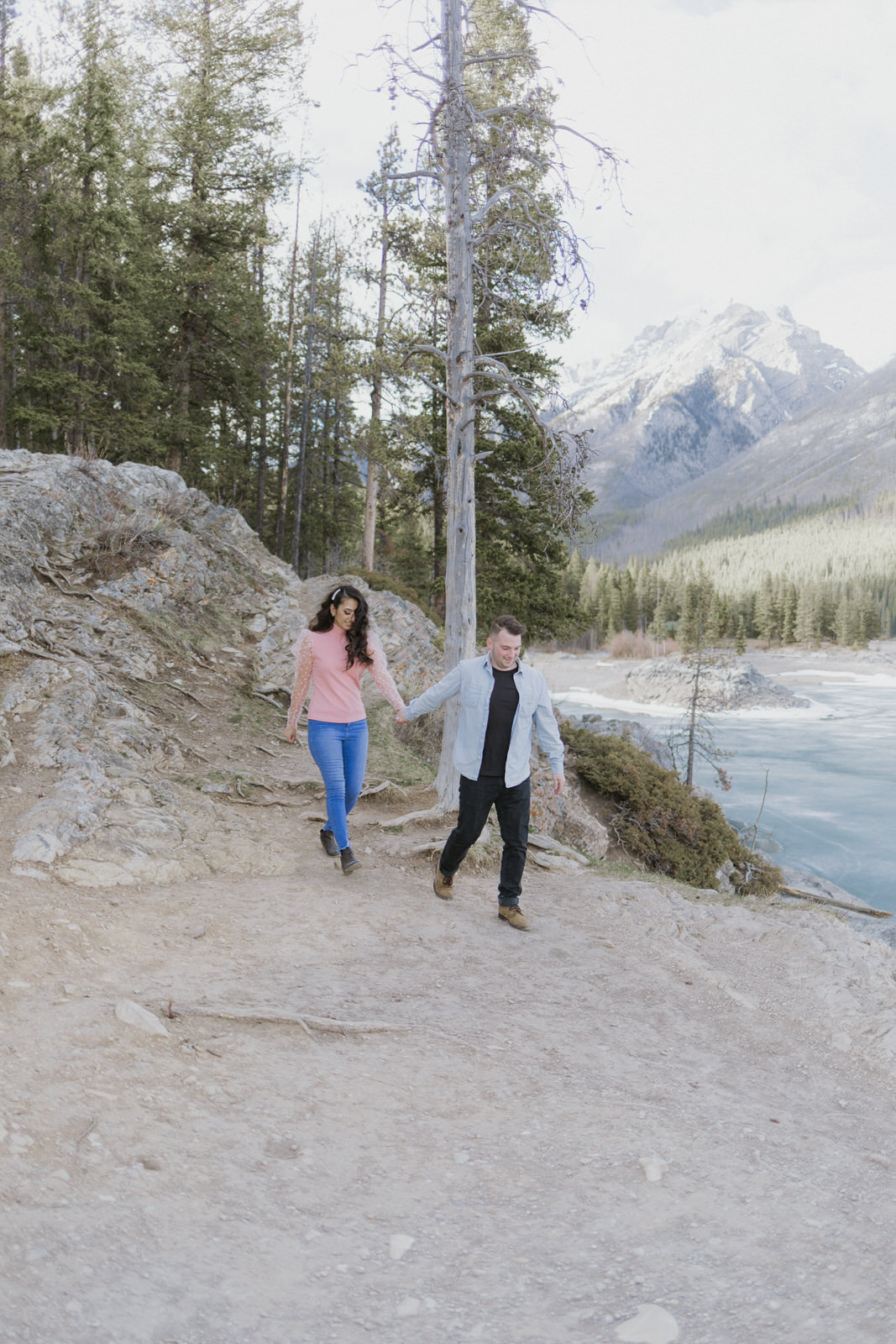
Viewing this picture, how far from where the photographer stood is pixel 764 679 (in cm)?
5022

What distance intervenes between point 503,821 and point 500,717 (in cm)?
80

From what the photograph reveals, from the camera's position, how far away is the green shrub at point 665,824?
520 inches

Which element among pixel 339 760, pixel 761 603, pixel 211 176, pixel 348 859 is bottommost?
pixel 348 859

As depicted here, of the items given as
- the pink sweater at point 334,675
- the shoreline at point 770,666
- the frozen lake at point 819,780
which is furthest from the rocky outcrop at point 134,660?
the shoreline at point 770,666

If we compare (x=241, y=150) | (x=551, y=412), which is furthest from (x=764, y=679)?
(x=551, y=412)

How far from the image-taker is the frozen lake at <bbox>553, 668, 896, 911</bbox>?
21.2 meters

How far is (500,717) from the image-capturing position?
559cm

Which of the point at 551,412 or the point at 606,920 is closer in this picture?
the point at 606,920

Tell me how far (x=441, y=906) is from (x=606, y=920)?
1411mm

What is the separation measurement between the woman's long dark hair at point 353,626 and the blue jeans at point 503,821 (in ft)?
4.01

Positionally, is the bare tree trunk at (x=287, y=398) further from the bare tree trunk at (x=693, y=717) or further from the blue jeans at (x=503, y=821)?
the blue jeans at (x=503, y=821)

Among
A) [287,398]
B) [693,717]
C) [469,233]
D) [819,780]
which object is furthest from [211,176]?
[819,780]

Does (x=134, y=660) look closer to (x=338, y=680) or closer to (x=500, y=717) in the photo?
(x=338, y=680)

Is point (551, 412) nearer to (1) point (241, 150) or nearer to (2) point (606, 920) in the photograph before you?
(2) point (606, 920)
